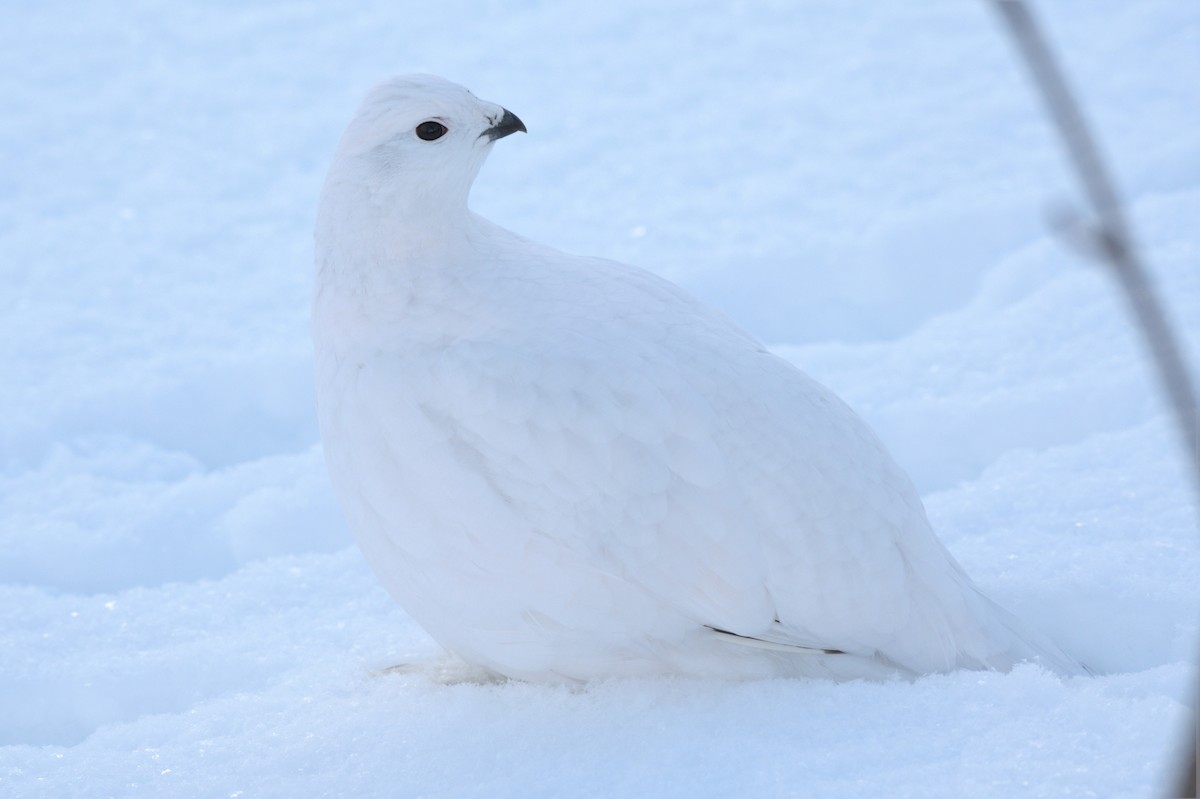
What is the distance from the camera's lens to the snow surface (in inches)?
98.2

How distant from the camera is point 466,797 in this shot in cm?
234

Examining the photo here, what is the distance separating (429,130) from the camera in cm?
278

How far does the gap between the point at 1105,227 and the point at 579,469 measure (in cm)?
178

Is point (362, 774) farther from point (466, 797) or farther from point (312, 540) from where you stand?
A: point (312, 540)

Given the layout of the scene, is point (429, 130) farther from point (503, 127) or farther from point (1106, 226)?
point (1106, 226)

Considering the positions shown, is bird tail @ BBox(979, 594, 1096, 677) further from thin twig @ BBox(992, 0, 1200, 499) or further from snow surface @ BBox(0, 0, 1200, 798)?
thin twig @ BBox(992, 0, 1200, 499)

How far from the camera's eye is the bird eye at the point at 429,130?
278 centimetres

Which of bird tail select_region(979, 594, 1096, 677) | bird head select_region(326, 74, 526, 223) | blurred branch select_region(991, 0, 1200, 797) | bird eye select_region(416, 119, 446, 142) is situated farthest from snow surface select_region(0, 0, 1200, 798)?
blurred branch select_region(991, 0, 1200, 797)

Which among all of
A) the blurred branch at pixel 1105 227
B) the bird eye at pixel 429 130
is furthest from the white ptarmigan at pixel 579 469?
the blurred branch at pixel 1105 227

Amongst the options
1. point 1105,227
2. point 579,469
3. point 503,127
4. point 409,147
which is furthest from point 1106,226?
point 503,127

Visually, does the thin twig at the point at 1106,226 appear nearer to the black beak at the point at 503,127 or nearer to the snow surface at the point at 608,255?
the snow surface at the point at 608,255

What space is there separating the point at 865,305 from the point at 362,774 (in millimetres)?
3421

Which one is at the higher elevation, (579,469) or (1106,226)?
(579,469)

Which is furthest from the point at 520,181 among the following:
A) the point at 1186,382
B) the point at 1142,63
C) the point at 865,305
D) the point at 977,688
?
the point at 1186,382
